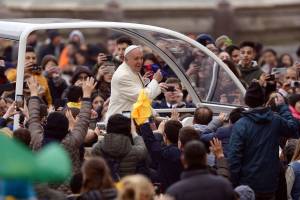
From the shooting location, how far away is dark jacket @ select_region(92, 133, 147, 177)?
45.2 feet

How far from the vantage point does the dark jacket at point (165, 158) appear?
1383 centimetres

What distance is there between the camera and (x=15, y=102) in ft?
49.6

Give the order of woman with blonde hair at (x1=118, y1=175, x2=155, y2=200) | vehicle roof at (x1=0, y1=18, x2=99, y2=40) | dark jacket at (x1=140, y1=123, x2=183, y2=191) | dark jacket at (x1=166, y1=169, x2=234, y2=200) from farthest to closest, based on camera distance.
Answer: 1. vehicle roof at (x1=0, y1=18, x2=99, y2=40)
2. dark jacket at (x1=140, y1=123, x2=183, y2=191)
3. dark jacket at (x1=166, y1=169, x2=234, y2=200)
4. woman with blonde hair at (x1=118, y1=175, x2=155, y2=200)

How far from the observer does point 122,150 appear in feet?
45.2

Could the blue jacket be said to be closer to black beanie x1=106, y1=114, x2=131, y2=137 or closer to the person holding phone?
black beanie x1=106, y1=114, x2=131, y2=137

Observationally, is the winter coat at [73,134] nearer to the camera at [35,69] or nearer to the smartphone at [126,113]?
the smartphone at [126,113]

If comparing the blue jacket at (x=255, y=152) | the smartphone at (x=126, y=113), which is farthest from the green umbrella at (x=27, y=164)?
the smartphone at (x=126, y=113)

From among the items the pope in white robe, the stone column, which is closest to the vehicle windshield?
the pope in white robe

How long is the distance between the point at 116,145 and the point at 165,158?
0.50m

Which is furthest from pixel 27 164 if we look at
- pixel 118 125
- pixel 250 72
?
pixel 250 72

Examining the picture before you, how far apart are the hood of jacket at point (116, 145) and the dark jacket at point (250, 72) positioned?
5.46 m

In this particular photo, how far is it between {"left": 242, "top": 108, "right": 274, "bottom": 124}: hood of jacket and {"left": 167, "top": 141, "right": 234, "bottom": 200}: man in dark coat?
2.47 metres

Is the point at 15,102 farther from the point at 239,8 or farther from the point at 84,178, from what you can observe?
the point at 239,8

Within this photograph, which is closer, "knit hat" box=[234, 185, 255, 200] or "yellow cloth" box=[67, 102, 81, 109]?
"knit hat" box=[234, 185, 255, 200]
